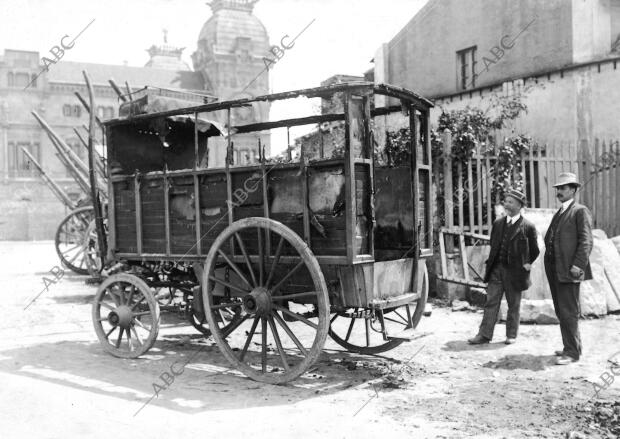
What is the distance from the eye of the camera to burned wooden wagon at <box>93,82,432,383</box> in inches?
199

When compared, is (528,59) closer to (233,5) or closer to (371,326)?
(371,326)

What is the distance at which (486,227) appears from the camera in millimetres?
9453

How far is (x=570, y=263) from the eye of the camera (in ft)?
19.5

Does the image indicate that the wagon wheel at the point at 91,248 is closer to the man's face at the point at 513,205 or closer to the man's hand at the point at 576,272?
the man's face at the point at 513,205

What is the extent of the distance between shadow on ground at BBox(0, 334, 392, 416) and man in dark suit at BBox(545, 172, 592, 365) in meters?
1.95

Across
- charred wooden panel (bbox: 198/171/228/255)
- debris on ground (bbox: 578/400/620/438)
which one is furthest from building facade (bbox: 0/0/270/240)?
debris on ground (bbox: 578/400/620/438)

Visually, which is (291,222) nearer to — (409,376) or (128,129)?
(409,376)

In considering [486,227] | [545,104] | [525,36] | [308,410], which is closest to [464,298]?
[486,227]

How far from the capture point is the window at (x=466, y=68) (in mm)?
16484

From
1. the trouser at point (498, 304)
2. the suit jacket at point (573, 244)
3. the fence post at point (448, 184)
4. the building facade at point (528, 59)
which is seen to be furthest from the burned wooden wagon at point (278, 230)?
the building facade at point (528, 59)

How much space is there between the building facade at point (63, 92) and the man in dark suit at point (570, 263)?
34027 millimetres

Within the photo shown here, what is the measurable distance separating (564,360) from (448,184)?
3873 millimetres

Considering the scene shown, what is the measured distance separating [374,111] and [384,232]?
4.13 ft

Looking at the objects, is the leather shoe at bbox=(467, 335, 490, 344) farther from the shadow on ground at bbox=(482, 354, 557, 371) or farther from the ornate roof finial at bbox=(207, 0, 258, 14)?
the ornate roof finial at bbox=(207, 0, 258, 14)
